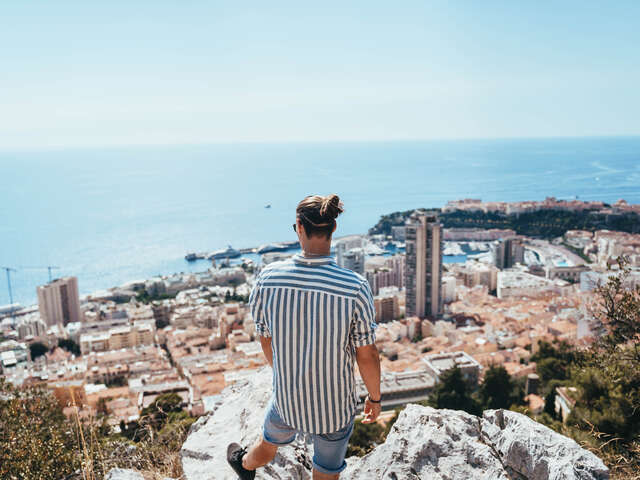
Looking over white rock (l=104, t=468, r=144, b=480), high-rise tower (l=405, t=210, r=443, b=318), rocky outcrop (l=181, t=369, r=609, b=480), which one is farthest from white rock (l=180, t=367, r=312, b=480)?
high-rise tower (l=405, t=210, r=443, b=318)

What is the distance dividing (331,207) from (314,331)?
9.8 inches

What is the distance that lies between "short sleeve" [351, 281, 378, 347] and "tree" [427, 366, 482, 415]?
643cm

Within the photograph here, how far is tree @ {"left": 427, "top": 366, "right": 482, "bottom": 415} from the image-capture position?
6.98 m

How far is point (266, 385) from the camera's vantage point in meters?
1.88

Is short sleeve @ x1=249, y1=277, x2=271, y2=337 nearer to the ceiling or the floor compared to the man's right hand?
nearer to the ceiling

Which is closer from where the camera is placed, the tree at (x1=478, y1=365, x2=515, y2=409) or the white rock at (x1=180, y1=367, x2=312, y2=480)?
the white rock at (x1=180, y1=367, x2=312, y2=480)

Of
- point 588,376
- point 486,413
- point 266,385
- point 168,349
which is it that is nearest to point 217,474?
point 266,385

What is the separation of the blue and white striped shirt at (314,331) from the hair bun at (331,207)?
3.5 inches

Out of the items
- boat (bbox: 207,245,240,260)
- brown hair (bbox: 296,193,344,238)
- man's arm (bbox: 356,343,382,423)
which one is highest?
brown hair (bbox: 296,193,344,238)

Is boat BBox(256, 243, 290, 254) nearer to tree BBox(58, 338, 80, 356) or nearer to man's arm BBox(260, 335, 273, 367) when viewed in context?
tree BBox(58, 338, 80, 356)

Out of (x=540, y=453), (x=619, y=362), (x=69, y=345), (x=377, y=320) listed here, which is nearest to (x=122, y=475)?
(x=540, y=453)

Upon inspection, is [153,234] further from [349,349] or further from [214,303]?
[349,349]

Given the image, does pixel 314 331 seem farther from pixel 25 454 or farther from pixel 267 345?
pixel 25 454

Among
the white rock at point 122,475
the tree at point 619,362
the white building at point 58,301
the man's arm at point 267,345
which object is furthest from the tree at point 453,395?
the white building at point 58,301
